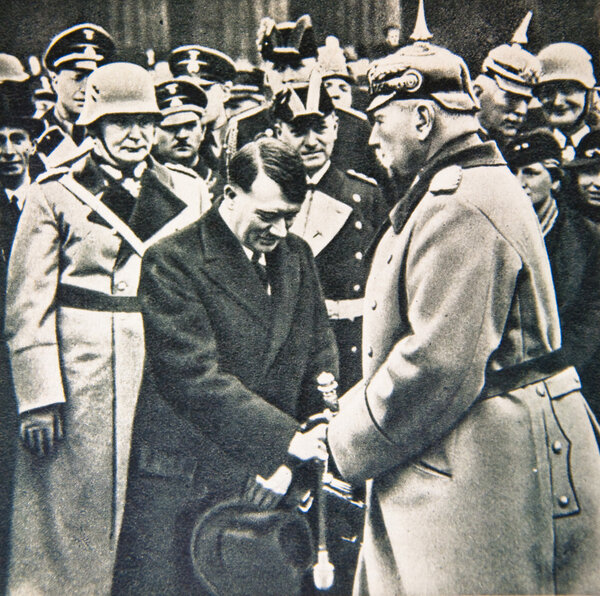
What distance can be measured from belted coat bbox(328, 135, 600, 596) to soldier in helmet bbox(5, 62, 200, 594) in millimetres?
1099

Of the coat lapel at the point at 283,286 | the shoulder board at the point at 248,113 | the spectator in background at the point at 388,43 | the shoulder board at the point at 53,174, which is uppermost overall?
the spectator in background at the point at 388,43

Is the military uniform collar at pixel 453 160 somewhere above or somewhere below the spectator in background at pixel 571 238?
above

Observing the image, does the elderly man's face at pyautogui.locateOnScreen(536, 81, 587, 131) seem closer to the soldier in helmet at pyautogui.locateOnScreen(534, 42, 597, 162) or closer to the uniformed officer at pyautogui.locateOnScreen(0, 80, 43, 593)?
the soldier in helmet at pyautogui.locateOnScreen(534, 42, 597, 162)

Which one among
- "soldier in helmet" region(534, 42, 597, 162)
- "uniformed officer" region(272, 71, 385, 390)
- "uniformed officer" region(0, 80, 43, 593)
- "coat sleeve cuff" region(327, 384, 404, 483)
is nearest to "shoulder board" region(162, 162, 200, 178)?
"uniformed officer" region(272, 71, 385, 390)

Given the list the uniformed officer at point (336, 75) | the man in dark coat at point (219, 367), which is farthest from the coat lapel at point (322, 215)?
the uniformed officer at point (336, 75)

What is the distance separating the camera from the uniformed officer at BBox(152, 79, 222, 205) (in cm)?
305

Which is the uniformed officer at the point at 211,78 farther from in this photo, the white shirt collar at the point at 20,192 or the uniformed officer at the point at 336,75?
the white shirt collar at the point at 20,192

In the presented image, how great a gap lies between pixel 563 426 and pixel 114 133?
2.36 m

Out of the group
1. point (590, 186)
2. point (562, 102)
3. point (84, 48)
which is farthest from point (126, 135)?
point (590, 186)

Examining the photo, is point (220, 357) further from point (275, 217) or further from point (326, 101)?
point (326, 101)

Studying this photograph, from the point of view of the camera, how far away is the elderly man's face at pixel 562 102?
3180 millimetres

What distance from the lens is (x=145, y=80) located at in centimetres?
303

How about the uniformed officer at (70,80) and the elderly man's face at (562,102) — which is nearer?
the uniformed officer at (70,80)

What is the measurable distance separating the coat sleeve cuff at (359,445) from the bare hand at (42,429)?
1316 millimetres
